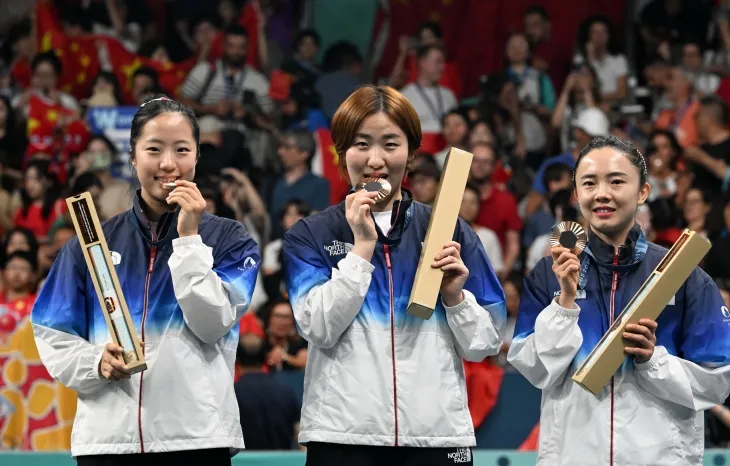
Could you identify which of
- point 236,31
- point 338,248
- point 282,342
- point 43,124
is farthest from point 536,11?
point 338,248

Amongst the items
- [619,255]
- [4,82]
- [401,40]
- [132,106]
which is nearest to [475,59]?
[401,40]

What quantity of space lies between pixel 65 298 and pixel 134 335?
1.17ft

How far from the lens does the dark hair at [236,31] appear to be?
12607 mm

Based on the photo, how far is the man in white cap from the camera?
436 inches

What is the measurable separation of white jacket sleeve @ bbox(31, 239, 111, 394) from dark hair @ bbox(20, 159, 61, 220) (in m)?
6.53

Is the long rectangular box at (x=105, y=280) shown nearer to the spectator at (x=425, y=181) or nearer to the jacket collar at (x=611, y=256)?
the jacket collar at (x=611, y=256)

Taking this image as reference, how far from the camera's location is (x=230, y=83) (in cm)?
1252

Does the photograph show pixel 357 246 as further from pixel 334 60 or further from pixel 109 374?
pixel 334 60

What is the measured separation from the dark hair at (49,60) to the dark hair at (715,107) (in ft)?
19.2

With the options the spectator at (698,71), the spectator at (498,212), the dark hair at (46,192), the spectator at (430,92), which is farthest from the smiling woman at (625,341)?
the spectator at (698,71)

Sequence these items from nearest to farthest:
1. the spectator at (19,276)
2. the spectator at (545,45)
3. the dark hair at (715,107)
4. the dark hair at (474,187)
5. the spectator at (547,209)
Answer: the spectator at (19,276), the dark hair at (474,187), the spectator at (547,209), the dark hair at (715,107), the spectator at (545,45)

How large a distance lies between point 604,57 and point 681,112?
1192mm

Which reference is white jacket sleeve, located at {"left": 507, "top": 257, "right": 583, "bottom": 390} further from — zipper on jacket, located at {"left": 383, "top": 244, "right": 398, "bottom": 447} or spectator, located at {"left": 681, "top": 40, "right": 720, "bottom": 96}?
spectator, located at {"left": 681, "top": 40, "right": 720, "bottom": 96}

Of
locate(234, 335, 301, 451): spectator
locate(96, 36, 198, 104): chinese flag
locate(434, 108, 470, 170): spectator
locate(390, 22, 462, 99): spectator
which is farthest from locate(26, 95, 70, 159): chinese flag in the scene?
locate(234, 335, 301, 451): spectator
